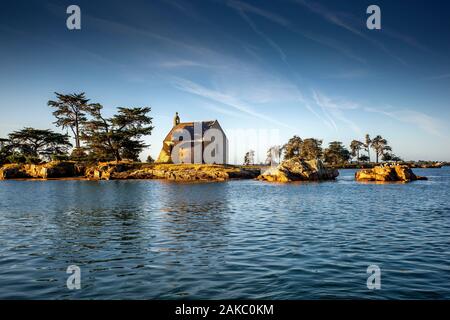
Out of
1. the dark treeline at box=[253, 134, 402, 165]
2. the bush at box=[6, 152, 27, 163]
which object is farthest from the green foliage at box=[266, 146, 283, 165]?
the bush at box=[6, 152, 27, 163]

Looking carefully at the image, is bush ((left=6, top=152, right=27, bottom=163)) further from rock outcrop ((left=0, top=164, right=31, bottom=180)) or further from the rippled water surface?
the rippled water surface

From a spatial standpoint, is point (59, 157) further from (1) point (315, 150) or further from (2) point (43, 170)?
(1) point (315, 150)

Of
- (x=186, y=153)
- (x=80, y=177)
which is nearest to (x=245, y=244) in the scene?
(x=80, y=177)

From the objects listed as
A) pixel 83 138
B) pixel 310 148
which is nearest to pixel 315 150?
pixel 310 148

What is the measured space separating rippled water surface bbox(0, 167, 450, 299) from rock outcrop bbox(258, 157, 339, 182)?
50.8 m

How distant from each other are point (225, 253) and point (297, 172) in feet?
225

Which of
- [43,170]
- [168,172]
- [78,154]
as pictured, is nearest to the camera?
[168,172]

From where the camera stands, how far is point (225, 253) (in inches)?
654

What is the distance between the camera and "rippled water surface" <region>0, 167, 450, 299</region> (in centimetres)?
1181

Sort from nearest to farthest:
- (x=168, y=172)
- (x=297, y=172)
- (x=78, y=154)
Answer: (x=297, y=172) < (x=168, y=172) < (x=78, y=154)

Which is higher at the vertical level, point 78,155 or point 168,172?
point 78,155

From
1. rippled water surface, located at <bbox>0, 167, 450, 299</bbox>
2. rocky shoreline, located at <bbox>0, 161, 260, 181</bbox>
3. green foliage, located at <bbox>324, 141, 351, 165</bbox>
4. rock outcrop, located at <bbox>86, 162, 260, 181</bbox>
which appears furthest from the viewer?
green foliage, located at <bbox>324, 141, 351, 165</bbox>
